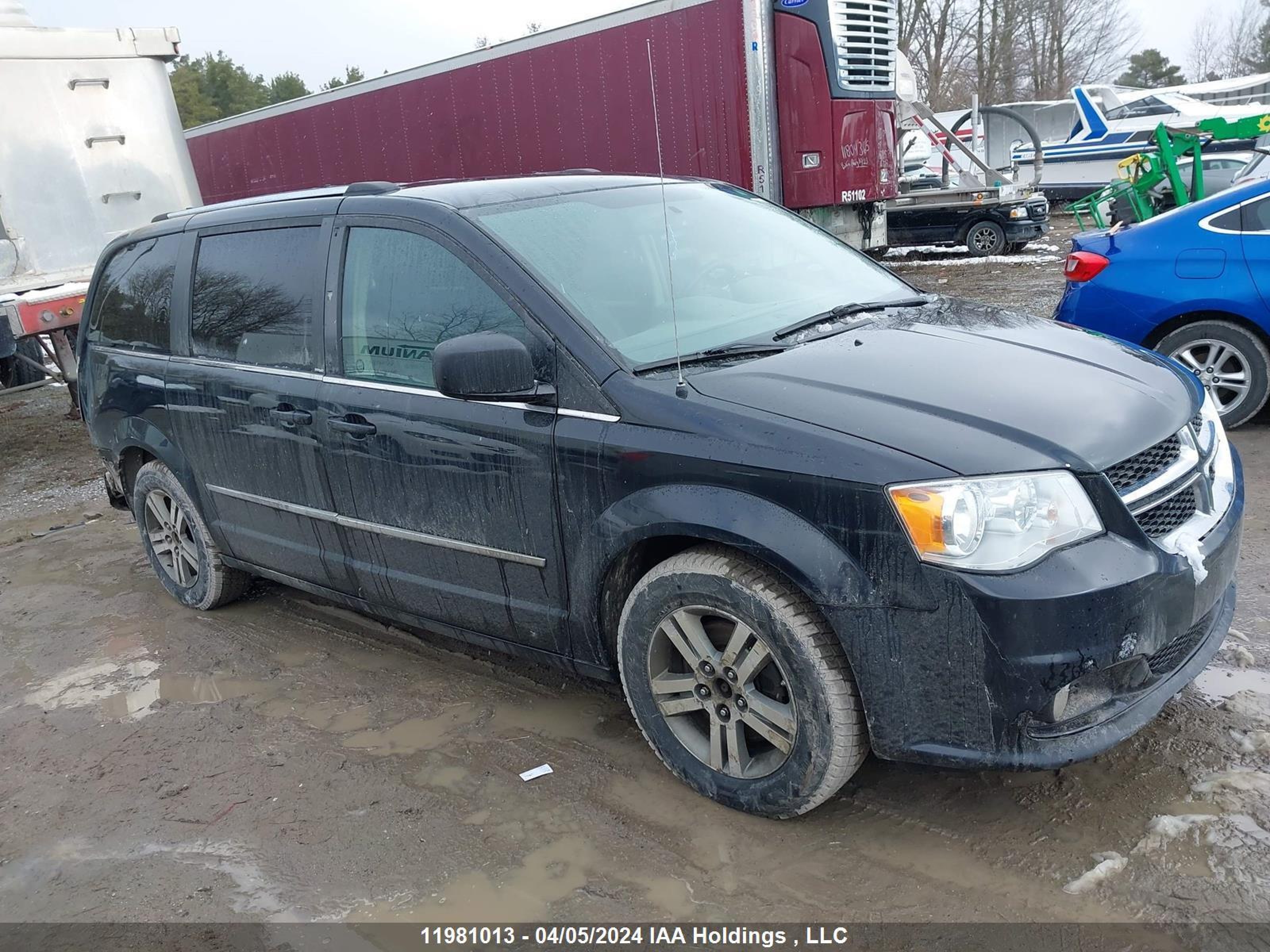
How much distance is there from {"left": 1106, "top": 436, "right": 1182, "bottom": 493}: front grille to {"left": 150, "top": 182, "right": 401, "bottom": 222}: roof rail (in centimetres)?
262

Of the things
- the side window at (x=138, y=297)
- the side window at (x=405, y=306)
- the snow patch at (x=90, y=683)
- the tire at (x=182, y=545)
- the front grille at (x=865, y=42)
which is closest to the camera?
the side window at (x=405, y=306)

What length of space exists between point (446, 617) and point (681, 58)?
8.18m

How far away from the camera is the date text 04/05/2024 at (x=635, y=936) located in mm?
2555

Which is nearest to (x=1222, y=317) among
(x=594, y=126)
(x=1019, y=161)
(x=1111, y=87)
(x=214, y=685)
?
(x=214, y=685)

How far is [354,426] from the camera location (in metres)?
3.67

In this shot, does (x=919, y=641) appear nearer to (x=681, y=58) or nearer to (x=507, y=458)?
(x=507, y=458)

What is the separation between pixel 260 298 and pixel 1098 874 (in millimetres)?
3493

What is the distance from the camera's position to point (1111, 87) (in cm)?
2695

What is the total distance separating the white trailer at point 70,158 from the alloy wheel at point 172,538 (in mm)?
3722

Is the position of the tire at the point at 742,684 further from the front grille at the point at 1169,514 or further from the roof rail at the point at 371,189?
the roof rail at the point at 371,189

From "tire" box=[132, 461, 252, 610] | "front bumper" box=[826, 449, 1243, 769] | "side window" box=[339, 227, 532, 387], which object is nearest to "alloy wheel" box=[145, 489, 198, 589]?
"tire" box=[132, 461, 252, 610]

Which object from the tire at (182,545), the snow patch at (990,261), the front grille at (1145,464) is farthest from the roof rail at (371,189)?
the snow patch at (990,261)

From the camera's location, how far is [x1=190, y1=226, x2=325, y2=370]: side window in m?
3.91

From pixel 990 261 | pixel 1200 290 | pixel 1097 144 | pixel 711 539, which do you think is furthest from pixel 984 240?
pixel 711 539
